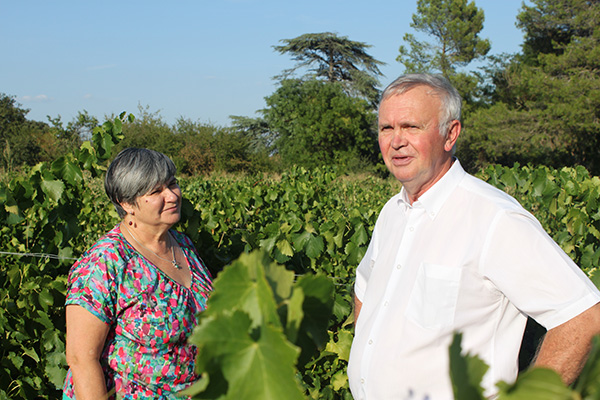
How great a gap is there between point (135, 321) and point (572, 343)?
4.48ft

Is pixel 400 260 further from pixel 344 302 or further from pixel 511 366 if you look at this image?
pixel 344 302

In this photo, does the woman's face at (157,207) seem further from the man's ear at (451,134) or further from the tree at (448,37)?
the tree at (448,37)

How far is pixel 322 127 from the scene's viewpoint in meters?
30.0

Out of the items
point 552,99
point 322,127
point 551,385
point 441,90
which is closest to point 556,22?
point 552,99

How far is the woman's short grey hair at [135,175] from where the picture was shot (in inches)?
80.3

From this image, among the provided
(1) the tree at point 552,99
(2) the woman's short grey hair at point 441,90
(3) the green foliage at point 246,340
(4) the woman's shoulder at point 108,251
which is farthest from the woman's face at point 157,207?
(1) the tree at point 552,99

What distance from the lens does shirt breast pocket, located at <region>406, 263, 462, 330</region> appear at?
1522 millimetres

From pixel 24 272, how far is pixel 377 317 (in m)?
2.34

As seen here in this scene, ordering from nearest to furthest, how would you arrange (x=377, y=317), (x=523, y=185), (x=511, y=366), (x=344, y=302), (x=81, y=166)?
(x=511, y=366), (x=377, y=317), (x=344, y=302), (x=81, y=166), (x=523, y=185)

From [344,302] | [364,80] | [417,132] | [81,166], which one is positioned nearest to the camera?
[417,132]

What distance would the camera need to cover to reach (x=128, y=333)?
186cm

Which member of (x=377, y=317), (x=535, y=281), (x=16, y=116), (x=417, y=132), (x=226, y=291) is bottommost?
(x=377, y=317)

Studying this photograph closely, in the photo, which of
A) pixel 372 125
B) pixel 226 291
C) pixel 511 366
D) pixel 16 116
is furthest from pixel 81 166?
pixel 16 116

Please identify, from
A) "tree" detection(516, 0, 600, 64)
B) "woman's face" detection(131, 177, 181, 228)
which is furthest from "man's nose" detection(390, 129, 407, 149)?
"tree" detection(516, 0, 600, 64)
